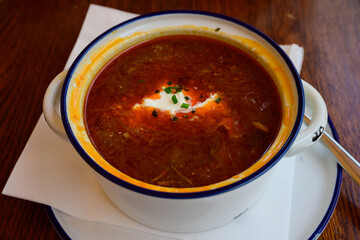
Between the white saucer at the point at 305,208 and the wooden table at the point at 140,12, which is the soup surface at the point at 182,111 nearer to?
the white saucer at the point at 305,208

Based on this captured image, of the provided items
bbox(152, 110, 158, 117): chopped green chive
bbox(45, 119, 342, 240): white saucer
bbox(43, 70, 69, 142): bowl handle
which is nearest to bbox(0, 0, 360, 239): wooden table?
bbox(45, 119, 342, 240): white saucer

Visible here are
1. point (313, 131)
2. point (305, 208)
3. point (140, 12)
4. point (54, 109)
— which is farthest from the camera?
point (140, 12)

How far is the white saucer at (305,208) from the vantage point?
1.57m

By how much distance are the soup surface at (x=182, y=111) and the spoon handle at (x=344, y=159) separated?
339 millimetres

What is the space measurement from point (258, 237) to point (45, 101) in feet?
3.12

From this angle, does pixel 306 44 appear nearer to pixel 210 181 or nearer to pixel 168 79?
pixel 168 79

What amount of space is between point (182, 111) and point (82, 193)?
1.73 feet

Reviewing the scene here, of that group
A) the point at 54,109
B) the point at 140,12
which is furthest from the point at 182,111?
the point at 140,12

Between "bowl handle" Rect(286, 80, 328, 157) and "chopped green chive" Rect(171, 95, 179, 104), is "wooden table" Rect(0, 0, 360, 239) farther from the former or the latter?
"chopped green chive" Rect(171, 95, 179, 104)

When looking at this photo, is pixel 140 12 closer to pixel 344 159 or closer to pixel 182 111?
pixel 182 111

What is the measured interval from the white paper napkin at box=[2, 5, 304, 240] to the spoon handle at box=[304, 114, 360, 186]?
0.62 ft

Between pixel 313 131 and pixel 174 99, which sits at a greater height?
pixel 174 99

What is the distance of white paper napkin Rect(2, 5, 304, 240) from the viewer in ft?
5.14

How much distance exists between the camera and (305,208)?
165 cm
